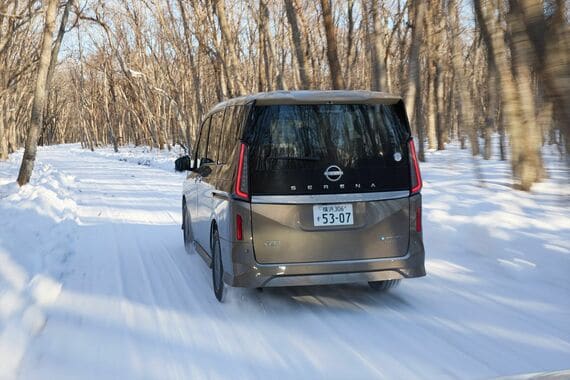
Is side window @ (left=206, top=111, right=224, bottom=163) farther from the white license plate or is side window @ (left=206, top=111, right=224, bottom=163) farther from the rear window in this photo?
the white license plate

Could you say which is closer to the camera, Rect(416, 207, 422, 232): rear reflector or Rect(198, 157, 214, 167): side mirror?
Rect(416, 207, 422, 232): rear reflector

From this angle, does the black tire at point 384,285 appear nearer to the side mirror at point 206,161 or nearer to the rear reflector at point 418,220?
the rear reflector at point 418,220

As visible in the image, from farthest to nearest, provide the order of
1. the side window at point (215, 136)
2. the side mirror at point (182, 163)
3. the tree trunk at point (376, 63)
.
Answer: the tree trunk at point (376, 63) → the side mirror at point (182, 163) → the side window at point (215, 136)

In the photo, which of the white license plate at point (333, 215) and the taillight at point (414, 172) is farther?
the taillight at point (414, 172)

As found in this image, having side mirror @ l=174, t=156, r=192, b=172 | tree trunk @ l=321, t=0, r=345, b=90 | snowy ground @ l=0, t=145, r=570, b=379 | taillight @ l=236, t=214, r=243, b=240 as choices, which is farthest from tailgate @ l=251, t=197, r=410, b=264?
tree trunk @ l=321, t=0, r=345, b=90

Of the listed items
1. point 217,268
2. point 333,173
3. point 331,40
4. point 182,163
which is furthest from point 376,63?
point 333,173

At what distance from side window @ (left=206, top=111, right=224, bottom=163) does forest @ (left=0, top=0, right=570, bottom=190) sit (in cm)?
257

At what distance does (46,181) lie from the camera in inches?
720

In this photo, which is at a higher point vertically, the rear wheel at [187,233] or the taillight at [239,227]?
the taillight at [239,227]

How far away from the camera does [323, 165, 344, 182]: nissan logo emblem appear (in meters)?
5.03

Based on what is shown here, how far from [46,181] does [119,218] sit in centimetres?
769

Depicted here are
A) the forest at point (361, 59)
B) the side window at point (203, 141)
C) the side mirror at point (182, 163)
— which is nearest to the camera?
the forest at point (361, 59)

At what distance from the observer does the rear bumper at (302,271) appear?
5.00 m

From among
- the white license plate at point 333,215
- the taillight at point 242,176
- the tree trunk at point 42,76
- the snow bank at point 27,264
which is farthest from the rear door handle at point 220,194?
the tree trunk at point 42,76
